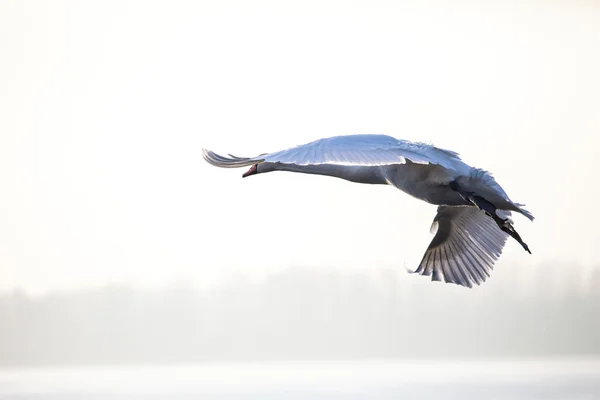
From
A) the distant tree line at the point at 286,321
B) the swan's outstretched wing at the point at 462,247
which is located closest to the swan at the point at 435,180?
the swan's outstretched wing at the point at 462,247

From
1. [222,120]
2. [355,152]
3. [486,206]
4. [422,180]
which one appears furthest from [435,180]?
[222,120]

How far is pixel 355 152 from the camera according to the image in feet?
5.68

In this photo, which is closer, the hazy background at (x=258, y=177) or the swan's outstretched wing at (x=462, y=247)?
the swan's outstretched wing at (x=462, y=247)

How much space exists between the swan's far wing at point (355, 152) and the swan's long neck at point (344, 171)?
0.14 metres

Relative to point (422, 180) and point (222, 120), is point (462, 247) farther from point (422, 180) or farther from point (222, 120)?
point (222, 120)

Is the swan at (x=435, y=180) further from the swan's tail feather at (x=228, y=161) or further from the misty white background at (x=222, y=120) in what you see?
the misty white background at (x=222, y=120)

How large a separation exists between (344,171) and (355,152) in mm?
294

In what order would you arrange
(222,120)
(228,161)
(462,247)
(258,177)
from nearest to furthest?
1. (228,161)
2. (462,247)
3. (222,120)
4. (258,177)

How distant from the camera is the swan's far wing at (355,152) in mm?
1631

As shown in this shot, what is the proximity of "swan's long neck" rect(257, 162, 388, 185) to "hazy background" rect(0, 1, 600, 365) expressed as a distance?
2.53m

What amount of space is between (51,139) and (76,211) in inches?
15.0

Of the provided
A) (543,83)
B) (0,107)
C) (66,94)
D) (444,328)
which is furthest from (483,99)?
(0,107)

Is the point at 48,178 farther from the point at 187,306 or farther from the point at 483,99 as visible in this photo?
the point at 483,99

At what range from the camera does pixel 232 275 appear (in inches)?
186
